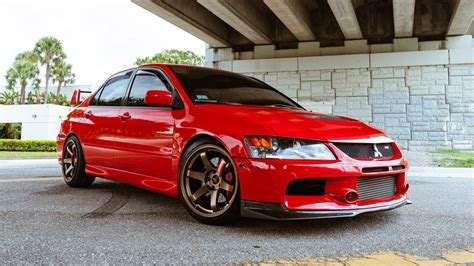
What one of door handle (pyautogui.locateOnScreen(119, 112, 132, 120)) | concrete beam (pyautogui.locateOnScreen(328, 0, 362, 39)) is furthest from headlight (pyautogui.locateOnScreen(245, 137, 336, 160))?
concrete beam (pyautogui.locateOnScreen(328, 0, 362, 39))

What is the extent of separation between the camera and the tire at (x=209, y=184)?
114 inches

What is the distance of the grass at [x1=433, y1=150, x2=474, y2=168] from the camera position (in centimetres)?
1015

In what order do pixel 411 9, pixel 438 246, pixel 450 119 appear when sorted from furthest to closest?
1. pixel 450 119
2. pixel 411 9
3. pixel 438 246

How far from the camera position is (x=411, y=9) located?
403 inches

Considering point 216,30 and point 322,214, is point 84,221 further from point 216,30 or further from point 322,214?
point 216,30

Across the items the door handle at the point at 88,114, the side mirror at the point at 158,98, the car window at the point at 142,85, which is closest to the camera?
the side mirror at the point at 158,98

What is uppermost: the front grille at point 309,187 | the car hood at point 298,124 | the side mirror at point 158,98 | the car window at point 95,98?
the car window at point 95,98

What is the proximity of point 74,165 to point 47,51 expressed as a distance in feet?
163

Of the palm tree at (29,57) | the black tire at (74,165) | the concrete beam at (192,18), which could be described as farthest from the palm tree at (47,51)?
the black tire at (74,165)

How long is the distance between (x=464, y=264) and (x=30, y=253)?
98.8 inches

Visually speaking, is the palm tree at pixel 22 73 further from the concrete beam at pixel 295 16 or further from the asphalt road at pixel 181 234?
the asphalt road at pixel 181 234

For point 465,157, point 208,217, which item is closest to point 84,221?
point 208,217

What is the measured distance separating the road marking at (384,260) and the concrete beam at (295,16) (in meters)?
8.25

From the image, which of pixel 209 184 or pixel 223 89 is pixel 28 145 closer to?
pixel 223 89
